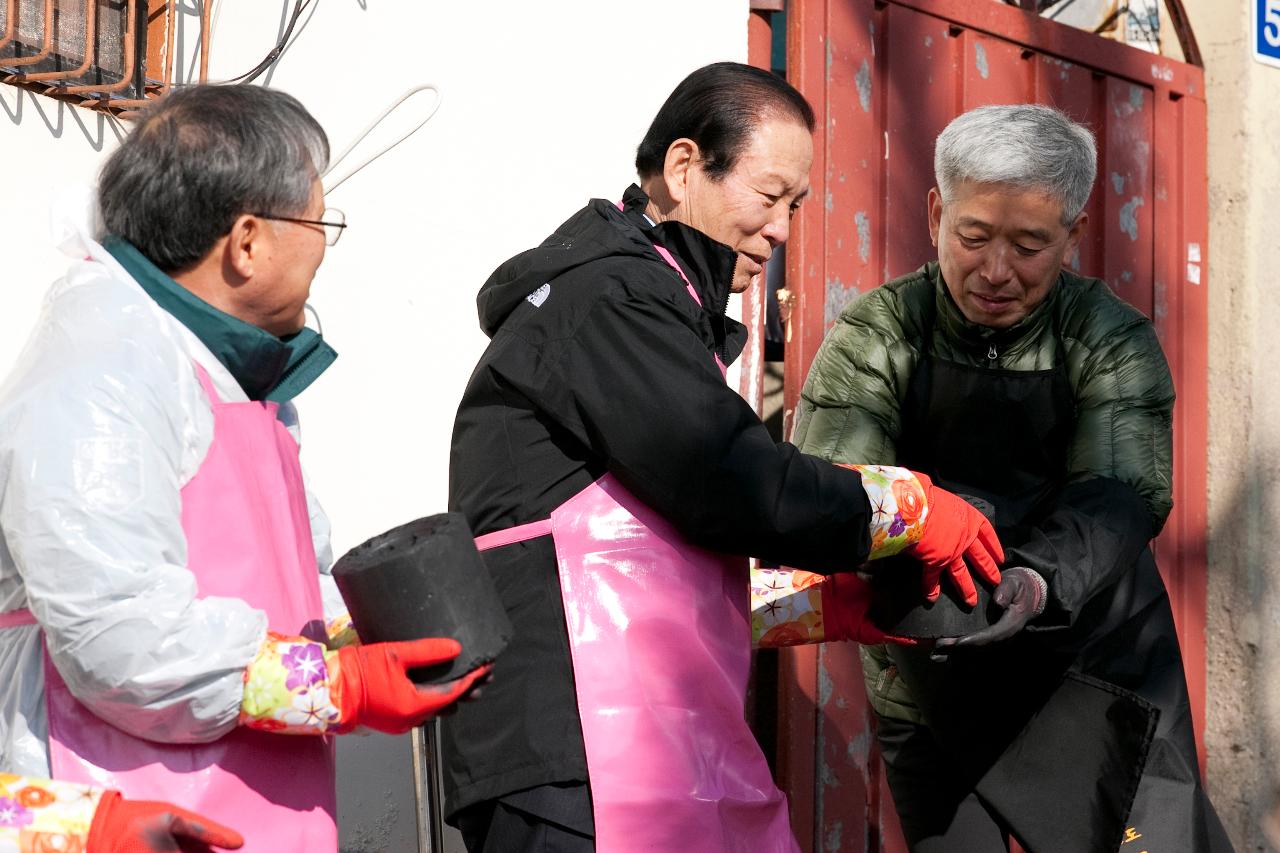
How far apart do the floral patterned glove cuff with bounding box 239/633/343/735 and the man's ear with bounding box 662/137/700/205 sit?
98 cm

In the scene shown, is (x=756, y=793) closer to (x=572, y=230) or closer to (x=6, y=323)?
(x=572, y=230)

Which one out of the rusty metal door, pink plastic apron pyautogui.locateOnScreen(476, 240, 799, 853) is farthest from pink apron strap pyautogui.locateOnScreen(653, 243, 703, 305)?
the rusty metal door

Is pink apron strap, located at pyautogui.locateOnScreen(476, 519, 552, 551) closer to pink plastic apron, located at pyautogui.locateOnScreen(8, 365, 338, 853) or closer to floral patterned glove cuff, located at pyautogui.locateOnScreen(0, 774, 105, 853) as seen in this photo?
pink plastic apron, located at pyautogui.locateOnScreen(8, 365, 338, 853)

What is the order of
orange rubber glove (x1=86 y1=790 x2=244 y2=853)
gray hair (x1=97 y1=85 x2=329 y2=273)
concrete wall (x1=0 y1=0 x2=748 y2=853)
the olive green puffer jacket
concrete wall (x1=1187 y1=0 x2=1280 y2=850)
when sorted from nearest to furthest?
orange rubber glove (x1=86 y1=790 x2=244 y2=853) < gray hair (x1=97 y1=85 x2=329 y2=273) < the olive green puffer jacket < concrete wall (x1=0 y1=0 x2=748 y2=853) < concrete wall (x1=1187 y1=0 x2=1280 y2=850)

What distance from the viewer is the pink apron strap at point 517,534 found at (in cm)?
207

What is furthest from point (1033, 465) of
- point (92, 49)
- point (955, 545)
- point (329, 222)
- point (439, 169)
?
point (92, 49)

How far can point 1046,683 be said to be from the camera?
9.05ft

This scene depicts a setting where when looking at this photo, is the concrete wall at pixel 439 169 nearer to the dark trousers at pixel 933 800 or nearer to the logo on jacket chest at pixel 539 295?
the dark trousers at pixel 933 800

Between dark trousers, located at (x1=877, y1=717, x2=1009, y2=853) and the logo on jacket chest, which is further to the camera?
dark trousers, located at (x1=877, y1=717, x2=1009, y2=853)

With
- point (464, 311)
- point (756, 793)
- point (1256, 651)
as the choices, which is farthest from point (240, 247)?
point (1256, 651)

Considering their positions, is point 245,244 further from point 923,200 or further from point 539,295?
point 923,200

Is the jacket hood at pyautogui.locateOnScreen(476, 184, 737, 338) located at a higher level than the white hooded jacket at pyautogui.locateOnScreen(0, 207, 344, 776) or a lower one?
higher

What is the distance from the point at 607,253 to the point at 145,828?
3.30 feet

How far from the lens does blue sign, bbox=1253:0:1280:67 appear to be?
441 cm
